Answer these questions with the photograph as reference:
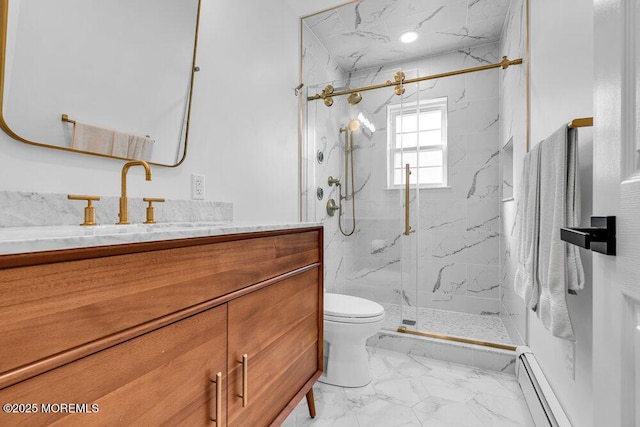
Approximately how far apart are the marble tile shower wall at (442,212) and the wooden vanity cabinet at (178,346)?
4.51 ft

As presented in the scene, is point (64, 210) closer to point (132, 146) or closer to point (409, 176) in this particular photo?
point (132, 146)

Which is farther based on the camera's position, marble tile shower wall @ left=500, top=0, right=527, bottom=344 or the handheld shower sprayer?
the handheld shower sprayer

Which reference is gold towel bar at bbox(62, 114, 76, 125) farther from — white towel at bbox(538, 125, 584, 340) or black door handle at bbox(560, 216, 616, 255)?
white towel at bbox(538, 125, 584, 340)

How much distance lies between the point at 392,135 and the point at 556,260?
1648 mm

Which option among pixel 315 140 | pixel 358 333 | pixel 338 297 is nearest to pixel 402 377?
pixel 358 333

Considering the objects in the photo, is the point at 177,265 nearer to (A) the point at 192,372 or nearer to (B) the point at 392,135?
(A) the point at 192,372

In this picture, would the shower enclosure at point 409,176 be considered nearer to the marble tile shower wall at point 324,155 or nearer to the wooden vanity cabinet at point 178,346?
the marble tile shower wall at point 324,155

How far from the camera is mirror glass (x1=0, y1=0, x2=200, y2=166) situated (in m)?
0.90

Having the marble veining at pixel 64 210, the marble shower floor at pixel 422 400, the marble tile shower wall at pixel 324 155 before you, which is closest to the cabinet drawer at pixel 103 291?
the marble veining at pixel 64 210

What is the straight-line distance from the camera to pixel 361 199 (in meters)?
2.61

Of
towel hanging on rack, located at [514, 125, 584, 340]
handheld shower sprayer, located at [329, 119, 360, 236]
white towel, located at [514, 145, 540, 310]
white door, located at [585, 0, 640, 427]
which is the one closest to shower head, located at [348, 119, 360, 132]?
handheld shower sprayer, located at [329, 119, 360, 236]

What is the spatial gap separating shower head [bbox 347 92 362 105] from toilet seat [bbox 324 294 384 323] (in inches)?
63.5

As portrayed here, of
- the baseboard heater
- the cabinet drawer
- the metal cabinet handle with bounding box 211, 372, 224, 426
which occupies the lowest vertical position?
the baseboard heater

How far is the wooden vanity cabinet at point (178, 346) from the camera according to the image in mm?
473
